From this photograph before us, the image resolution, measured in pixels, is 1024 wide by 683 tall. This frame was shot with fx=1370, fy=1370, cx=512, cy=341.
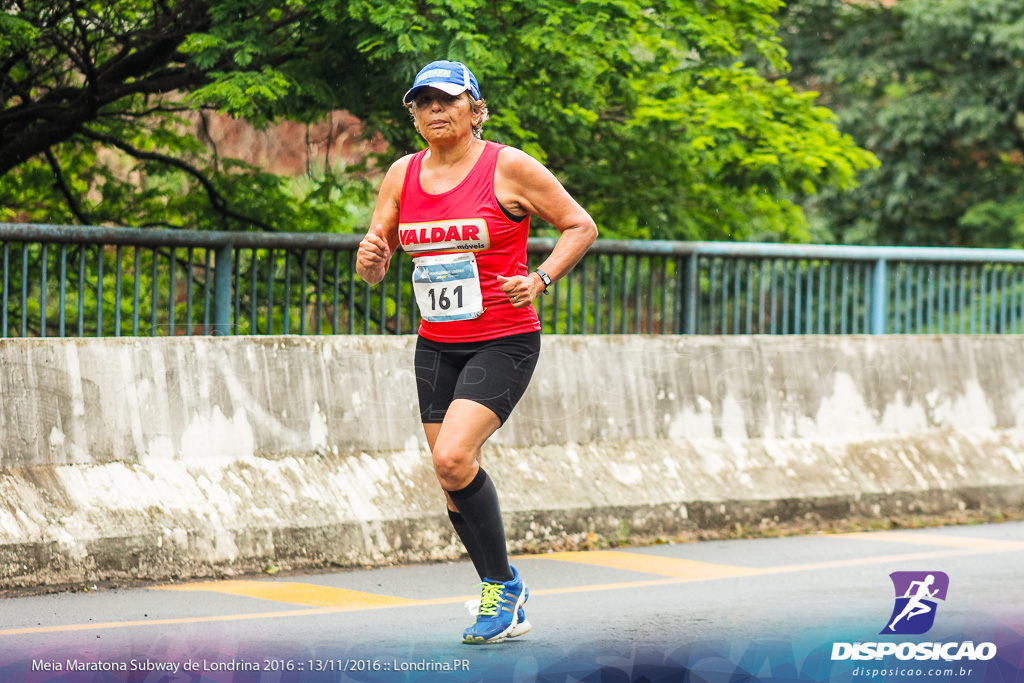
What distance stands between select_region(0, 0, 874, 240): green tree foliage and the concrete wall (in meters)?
2.19

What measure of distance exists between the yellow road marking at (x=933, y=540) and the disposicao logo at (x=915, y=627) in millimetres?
1017

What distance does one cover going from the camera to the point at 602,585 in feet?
20.3

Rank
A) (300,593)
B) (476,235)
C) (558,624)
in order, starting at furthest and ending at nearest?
(300,593), (558,624), (476,235)

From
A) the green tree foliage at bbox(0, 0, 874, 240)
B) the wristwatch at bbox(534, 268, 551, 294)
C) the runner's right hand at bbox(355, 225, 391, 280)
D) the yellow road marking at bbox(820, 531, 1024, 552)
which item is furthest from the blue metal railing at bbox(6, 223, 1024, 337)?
the wristwatch at bbox(534, 268, 551, 294)

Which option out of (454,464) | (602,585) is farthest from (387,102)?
(454,464)

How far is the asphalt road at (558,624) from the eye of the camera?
4.48 meters

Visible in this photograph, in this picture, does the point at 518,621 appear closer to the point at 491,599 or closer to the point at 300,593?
the point at 491,599

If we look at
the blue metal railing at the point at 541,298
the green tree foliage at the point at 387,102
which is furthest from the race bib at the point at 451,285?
the green tree foliage at the point at 387,102

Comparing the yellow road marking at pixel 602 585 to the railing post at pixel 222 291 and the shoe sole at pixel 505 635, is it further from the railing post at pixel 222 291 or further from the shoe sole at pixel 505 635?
the railing post at pixel 222 291

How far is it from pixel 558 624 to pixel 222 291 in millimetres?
3012

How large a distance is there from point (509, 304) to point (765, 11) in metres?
6.42

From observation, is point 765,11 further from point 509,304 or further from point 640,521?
point 509,304

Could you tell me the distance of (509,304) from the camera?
4.87m

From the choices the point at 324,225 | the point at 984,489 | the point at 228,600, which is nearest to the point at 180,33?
the point at 324,225
